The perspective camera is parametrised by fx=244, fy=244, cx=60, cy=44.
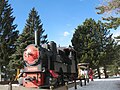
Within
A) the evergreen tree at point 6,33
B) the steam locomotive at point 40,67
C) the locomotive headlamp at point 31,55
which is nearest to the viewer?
the steam locomotive at point 40,67

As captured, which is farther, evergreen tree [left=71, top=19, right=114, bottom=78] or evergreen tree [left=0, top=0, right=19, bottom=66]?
evergreen tree [left=71, top=19, right=114, bottom=78]

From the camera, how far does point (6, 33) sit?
4531 cm

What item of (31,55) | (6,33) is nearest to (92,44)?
(6,33)

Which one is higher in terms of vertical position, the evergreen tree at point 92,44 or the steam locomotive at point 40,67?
the evergreen tree at point 92,44

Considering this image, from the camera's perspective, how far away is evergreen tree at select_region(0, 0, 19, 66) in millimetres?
43469

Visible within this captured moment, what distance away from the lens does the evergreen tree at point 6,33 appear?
43.5 m

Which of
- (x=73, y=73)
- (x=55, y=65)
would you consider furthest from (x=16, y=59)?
(x=55, y=65)

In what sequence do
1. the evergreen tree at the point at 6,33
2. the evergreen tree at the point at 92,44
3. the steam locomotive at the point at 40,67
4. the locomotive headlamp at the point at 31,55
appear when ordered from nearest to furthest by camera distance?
1. the steam locomotive at the point at 40,67
2. the locomotive headlamp at the point at 31,55
3. the evergreen tree at the point at 6,33
4. the evergreen tree at the point at 92,44

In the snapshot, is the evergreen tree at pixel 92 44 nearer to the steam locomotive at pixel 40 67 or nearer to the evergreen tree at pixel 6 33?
the evergreen tree at pixel 6 33

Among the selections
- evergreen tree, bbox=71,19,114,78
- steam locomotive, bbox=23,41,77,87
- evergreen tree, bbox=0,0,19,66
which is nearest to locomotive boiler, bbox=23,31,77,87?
steam locomotive, bbox=23,41,77,87

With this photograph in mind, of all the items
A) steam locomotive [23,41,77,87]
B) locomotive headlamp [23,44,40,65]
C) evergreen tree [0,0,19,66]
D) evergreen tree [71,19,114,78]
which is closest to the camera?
steam locomotive [23,41,77,87]

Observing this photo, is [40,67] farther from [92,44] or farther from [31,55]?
[92,44]

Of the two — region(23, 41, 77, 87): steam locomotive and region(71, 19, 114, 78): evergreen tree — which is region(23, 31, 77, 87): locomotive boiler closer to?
region(23, 41, 77, 87): steam locomotive

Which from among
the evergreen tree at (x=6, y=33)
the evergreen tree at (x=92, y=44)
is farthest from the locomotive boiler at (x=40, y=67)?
the evergreen tree at (x=92, y=44)
